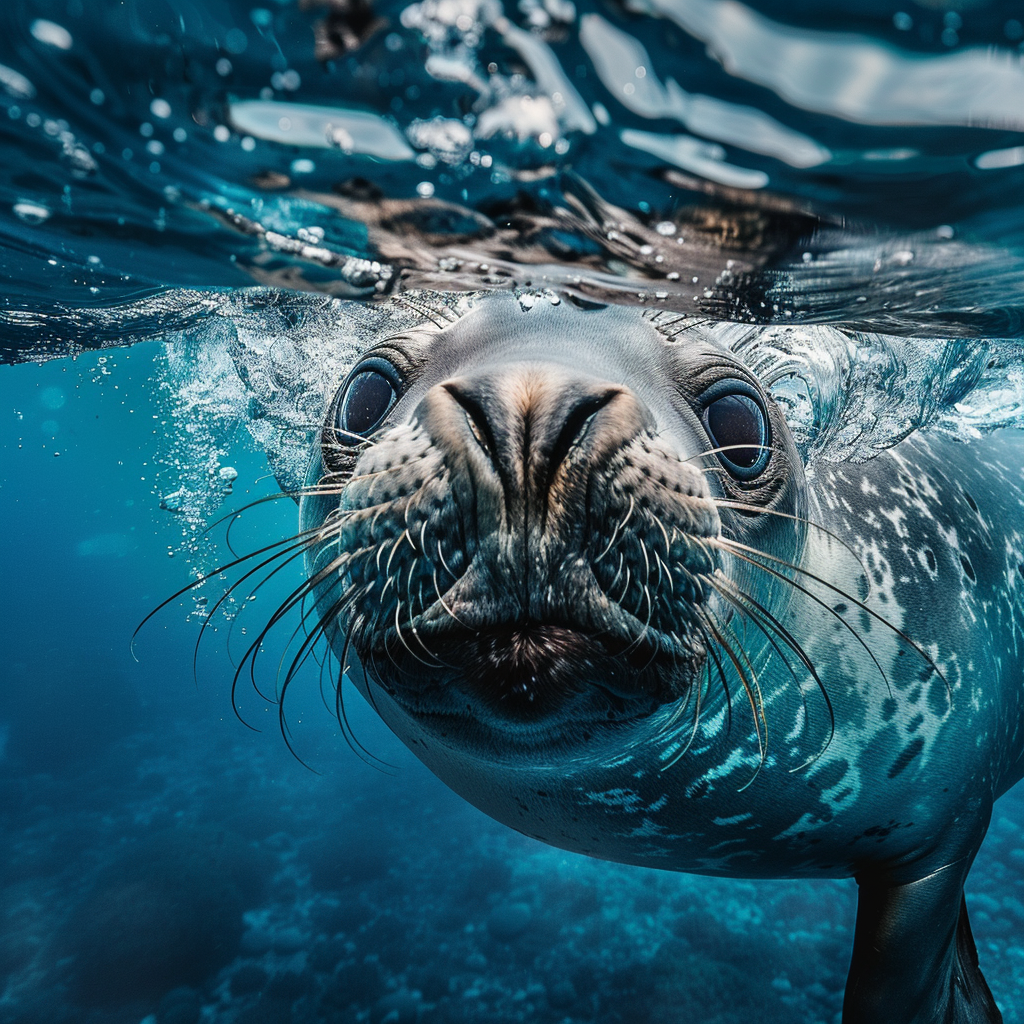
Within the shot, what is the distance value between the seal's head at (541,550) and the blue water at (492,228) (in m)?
0.97

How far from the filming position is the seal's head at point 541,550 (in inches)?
50.4

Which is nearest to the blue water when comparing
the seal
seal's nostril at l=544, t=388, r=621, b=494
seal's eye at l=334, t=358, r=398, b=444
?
the seal

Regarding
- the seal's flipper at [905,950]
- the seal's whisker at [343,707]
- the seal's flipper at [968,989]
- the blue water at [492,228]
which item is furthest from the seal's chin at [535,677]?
the seal's flipper at [968,989]

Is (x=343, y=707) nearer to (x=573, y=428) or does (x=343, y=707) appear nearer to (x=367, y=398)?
(x=367, y=398)

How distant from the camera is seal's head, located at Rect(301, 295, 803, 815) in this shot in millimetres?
1279

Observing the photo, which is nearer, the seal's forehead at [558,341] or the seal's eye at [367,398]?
the seal's forehead at [558,341]

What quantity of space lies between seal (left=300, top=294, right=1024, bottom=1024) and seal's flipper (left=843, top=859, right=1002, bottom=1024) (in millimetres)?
10

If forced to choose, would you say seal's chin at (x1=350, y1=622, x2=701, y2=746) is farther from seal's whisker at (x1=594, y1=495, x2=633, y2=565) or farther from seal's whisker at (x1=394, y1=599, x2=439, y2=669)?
seal's whisker at (x1=594, y1=495, x2=633, y2=565)

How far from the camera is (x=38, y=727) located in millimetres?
21781

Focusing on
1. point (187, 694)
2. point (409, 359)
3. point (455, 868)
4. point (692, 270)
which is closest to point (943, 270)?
point (692, 270)

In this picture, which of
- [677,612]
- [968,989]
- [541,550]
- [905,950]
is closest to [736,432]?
[677,612]

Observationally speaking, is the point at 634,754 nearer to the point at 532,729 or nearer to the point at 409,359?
the point at 532,729

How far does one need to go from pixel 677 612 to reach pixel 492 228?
2.16 m

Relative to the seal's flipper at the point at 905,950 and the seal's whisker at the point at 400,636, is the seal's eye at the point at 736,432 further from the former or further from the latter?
the seal's flipper at the point at 905,950
